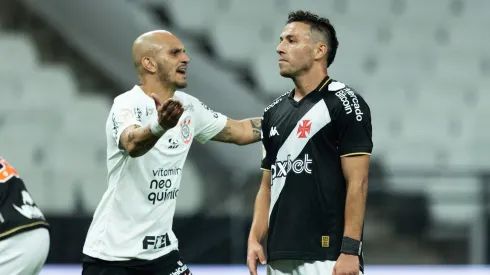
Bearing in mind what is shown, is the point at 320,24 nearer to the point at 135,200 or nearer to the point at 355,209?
the point at 355,209

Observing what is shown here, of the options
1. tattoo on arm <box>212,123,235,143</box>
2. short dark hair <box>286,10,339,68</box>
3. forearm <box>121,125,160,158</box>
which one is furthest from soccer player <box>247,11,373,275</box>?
tattoo on arm <box>212,123,235,143</box>

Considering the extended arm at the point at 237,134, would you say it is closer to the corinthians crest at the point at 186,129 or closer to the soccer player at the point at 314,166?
the corinthians crest at the point at 186,129

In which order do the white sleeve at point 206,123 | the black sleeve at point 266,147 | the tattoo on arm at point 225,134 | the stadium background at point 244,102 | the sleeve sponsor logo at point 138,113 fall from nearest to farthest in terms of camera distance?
the black sleeve at point 266,147 < the sleeve sponsor logo at point 138,113 < the white sleeve at point 206,123 < the tattoo on arm at point 225,134 < the stadium background at point 244,102

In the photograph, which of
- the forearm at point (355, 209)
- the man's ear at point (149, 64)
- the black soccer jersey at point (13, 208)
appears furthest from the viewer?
the man's ear at point (149, 64)

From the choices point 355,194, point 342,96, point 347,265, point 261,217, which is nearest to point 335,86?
point 342,96

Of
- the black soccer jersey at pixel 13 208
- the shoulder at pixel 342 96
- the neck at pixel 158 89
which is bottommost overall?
the black soccer jersey at pixel 13 208

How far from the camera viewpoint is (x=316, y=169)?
4641mm

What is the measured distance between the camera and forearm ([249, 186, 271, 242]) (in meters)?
4.93

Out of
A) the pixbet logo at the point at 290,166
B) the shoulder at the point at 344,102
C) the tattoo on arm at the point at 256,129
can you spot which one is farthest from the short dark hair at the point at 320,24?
A: the tattoo on arm at the point at 256,129

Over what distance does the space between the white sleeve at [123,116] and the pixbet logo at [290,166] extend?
77 cm

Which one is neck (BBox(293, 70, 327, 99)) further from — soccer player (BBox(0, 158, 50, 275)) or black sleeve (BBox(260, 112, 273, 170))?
soccer player (BBox(0, 158, 50, 275))

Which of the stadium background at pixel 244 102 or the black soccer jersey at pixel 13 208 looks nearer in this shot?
the black soccer jersey at pixel 13 208

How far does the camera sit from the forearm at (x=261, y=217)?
4925 mm

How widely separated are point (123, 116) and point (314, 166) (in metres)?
1.08
